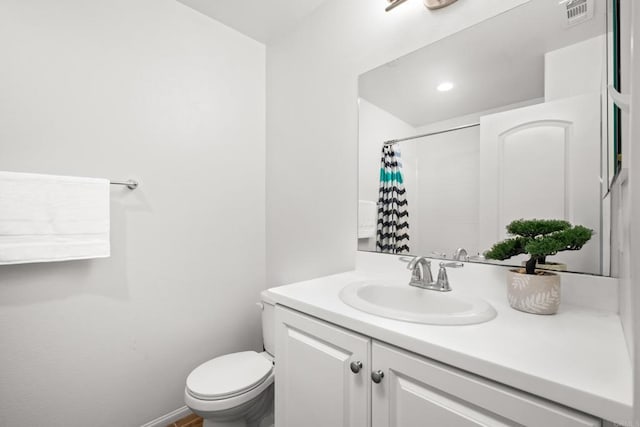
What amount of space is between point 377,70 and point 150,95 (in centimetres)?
121

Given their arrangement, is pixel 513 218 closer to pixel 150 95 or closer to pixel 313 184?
pixel 313 184

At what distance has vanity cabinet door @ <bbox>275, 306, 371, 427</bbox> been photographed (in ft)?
2.68

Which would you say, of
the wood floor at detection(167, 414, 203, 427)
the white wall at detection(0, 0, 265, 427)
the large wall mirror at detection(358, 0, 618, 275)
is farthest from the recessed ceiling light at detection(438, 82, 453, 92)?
the wood floor at detection(167, 414, 203, 427)

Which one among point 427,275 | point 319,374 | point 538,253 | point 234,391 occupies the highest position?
point 538,253

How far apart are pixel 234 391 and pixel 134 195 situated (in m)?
1.08

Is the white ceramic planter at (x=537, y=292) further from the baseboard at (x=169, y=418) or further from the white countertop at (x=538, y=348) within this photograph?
the baseboard at (x=169, y=418)

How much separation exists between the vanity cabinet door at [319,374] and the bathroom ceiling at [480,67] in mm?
983

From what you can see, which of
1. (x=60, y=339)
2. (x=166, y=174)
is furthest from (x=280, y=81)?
(x=60, y=339)

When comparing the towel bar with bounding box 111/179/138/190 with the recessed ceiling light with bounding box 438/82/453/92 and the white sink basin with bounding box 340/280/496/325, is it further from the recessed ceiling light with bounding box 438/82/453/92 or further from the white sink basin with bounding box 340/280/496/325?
the recessed ceiling light with bounding box 438/82/453/92

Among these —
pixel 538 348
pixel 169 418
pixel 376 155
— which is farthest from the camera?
pixel 169 418

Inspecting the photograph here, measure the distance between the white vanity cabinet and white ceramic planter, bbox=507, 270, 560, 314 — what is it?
0.37m

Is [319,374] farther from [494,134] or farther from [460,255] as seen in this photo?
[494,134]

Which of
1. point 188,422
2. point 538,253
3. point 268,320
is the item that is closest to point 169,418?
point 188,422

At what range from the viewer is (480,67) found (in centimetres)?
116
